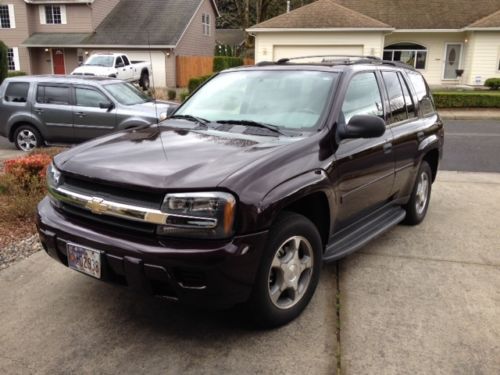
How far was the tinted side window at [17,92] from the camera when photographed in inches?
440

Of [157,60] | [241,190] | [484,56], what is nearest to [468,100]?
[484,56]

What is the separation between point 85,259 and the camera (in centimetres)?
312

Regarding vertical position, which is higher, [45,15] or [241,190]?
[45,15]

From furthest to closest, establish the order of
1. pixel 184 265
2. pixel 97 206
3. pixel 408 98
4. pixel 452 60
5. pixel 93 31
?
pixel 93 31 < pixel 452 60 < pixel 408 98 < pixel 97 206 < pixel 184 265

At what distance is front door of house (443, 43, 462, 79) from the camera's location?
1070 inches

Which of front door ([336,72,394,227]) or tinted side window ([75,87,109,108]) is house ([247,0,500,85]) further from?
front door ([336,72,394,227])

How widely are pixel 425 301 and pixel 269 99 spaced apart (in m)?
2.04

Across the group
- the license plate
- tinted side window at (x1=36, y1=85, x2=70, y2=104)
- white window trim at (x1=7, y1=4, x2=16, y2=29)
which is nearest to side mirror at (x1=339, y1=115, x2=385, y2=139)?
the license plate

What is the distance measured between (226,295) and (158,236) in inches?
20.7

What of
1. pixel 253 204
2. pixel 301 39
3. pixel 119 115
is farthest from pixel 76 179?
pixel 301 39

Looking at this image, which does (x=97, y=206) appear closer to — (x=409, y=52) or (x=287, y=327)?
(x=287, y=327)

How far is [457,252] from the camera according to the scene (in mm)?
4836

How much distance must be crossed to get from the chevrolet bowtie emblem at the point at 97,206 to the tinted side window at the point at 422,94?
385 cm

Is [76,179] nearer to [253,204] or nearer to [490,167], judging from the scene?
[253,204]
